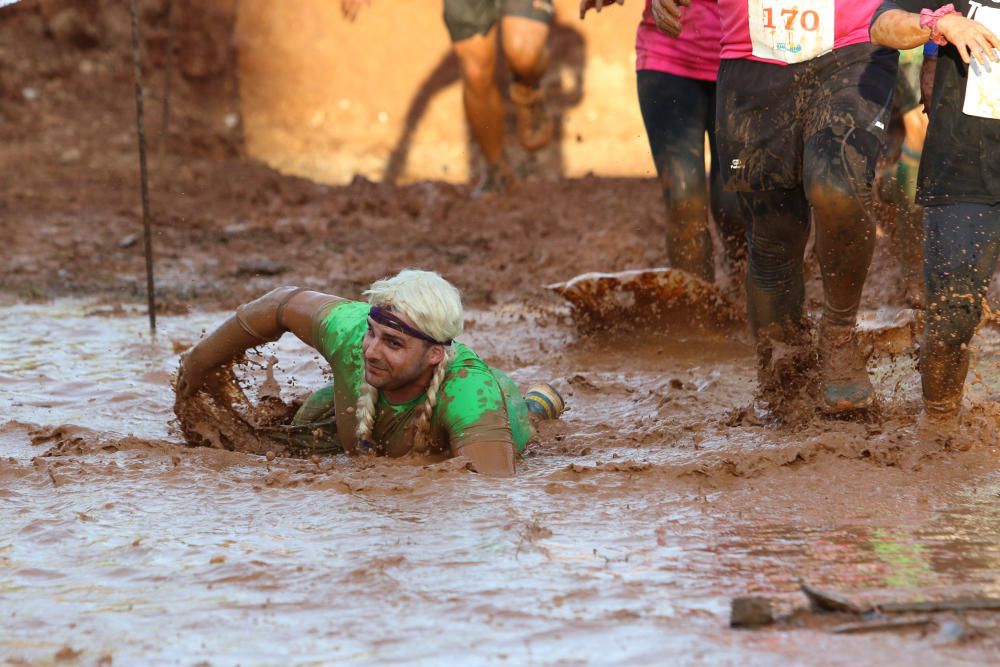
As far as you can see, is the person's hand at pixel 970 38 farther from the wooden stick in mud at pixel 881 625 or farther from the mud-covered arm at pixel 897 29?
the wooden stick in mud at pixel 881 625

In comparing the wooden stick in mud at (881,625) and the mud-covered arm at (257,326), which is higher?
the mud-covered arm at (257,326)

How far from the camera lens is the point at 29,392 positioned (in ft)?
18.0

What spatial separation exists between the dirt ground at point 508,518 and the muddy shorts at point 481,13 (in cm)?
235

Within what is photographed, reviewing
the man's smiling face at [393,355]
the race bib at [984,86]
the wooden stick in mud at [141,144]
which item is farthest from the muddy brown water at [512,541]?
the wooden stick in mud at [141,144]

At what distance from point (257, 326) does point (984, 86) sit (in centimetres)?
220

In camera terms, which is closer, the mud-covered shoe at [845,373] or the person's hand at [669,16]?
the mud-covered shoe at [845,373]

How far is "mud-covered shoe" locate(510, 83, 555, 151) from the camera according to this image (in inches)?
406

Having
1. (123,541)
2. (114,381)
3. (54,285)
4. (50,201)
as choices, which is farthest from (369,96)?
(123,541)

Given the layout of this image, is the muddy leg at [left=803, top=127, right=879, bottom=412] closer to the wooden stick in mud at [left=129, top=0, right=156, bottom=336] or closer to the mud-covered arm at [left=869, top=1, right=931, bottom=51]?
the mud-covered arm at [left=869, top=1, right=931, bottom=51]

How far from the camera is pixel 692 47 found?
5551mm

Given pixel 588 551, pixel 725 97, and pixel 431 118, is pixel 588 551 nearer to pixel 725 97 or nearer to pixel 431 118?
pixel 725 97

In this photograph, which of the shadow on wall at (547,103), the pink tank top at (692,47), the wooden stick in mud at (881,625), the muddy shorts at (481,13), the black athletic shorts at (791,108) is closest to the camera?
the wooden stick in mud at (881,625)

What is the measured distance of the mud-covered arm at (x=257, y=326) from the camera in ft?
14.9

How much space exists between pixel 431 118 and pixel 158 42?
7.19ft
